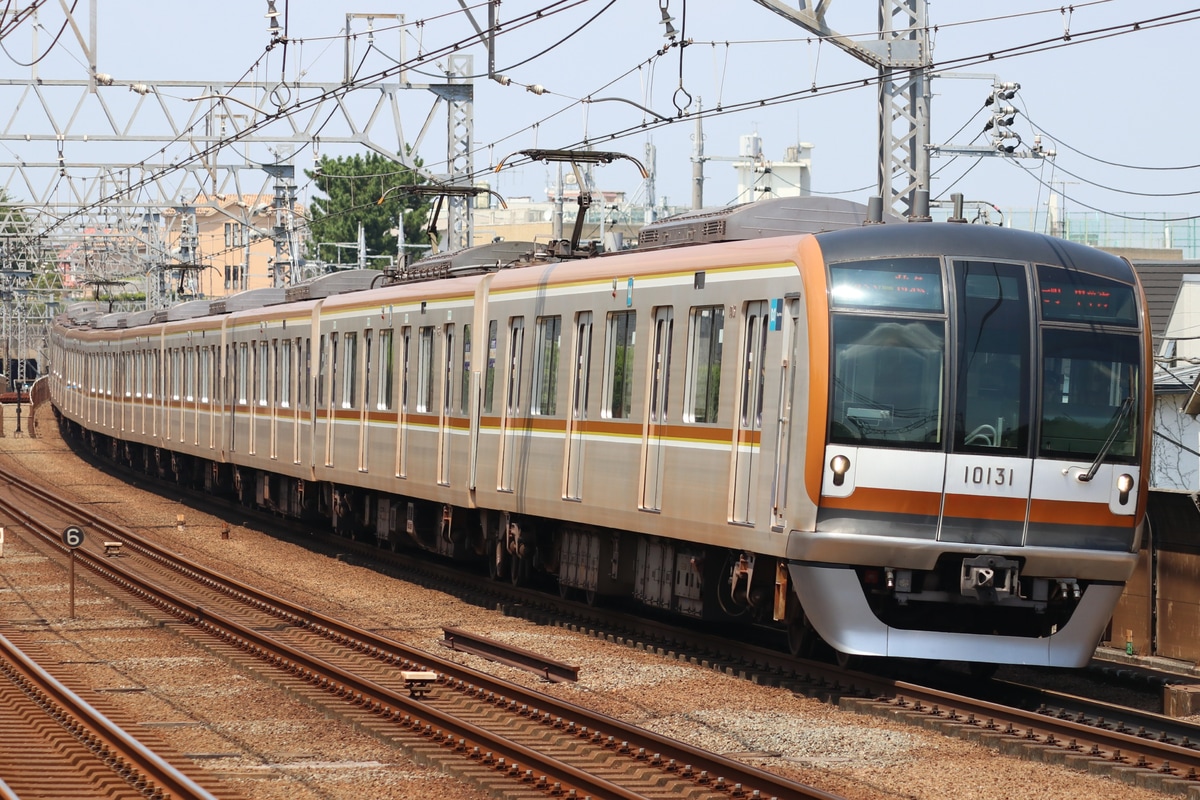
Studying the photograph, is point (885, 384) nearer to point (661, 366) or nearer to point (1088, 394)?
point (1088, 394)

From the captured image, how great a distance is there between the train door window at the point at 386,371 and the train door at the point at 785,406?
354 inches

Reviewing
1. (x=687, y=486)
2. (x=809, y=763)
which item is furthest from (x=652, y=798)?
(x=687, y=486)

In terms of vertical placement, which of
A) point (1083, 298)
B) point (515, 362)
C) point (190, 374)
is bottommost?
point (190, 374)

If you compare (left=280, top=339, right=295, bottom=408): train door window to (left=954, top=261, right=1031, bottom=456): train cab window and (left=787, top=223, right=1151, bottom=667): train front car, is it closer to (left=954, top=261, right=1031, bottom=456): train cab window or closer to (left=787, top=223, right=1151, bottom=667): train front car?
(left=787, top=223, right=1151, bottom=667): train front car

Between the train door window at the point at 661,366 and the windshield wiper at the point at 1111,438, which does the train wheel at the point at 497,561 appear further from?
the windshield wiper at the point at 1111,438

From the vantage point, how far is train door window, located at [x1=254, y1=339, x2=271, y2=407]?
83.3 ft

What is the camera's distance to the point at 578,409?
14750 millimetres

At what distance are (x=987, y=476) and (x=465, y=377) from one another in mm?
7496

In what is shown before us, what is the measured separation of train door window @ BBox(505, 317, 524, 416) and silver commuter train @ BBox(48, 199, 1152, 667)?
0.07 ft

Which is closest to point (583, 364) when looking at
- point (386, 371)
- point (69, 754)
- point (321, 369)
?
point (386, 371)

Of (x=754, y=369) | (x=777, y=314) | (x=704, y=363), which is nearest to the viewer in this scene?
(x=777, y=314)

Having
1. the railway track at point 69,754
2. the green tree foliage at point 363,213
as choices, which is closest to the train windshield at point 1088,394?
the railway track at point 69,754

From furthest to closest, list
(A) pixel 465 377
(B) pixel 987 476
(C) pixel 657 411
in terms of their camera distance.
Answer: (A) pixel 465 377 < (C) pixel 657 411 < (B) pixel 987 476

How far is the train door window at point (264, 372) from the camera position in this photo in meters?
25.4
